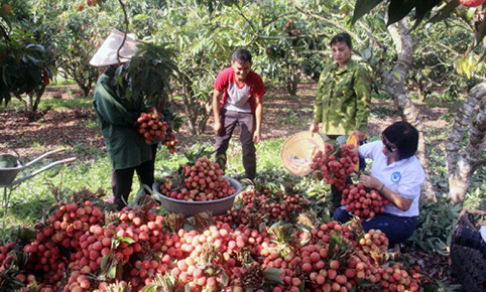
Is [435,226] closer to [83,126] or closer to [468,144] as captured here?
[468,144]

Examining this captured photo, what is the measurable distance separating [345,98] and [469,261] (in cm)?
175

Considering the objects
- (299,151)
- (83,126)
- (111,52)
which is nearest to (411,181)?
(299,151)

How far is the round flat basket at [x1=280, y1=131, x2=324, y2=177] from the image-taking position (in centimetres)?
382

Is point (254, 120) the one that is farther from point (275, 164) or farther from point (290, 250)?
point (290, 250)

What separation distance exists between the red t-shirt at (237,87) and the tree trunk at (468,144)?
6.43ft

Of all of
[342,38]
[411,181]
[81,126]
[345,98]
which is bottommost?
[81,126]

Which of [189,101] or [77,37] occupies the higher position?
[77,37]

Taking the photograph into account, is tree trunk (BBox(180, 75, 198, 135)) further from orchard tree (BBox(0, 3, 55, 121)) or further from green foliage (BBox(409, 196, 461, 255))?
green foliage (BBox(409, 196, 461, 255))

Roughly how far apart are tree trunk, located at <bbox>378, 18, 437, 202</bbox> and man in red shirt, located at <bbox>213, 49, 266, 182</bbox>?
1320mm

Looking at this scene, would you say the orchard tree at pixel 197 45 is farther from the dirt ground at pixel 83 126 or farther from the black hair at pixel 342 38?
the black hair at pixel 342 38

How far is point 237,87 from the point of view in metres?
3.96

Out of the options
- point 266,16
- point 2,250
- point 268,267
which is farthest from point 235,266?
point 266,16

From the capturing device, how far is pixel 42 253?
1.73 m

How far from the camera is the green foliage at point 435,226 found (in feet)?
9.73
